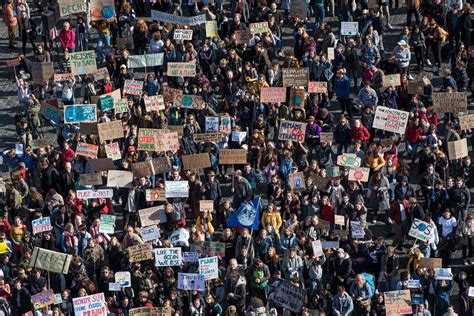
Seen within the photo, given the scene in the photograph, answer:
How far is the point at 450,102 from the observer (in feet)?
A: 136

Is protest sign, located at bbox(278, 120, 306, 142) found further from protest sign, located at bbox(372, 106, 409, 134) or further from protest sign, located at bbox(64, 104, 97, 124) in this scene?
protest sign, located at bbox(64, 104, 97, 124)

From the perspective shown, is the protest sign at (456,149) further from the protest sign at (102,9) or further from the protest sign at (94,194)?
the protest sign at (102,9)

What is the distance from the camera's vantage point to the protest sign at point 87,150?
Result: 134ft

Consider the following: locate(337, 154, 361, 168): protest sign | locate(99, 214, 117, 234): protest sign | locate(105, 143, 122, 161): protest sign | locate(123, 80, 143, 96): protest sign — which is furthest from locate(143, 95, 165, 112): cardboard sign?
locate(337, 154, 361, 168): protest sign

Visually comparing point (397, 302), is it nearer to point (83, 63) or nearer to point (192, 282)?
point (192, 282)

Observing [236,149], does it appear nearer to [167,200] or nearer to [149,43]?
[167,200]

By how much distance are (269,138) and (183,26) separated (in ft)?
17.5

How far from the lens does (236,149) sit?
4031 cm

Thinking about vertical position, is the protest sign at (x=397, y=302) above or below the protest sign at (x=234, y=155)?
below

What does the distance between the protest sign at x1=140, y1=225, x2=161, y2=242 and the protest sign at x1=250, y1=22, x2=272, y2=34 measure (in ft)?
30.2

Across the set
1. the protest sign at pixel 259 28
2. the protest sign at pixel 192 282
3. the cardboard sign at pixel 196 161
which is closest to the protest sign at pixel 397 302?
the protest sign at pixel 192 282

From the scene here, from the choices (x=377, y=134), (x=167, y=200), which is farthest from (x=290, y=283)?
(x=377, y=134)

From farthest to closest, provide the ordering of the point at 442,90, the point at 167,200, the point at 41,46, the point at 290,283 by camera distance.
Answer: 1. the point at 41,46
2. the point at 442,90
3. the point at 167,200
4. the point at 290,283

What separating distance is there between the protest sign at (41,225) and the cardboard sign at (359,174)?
7615 mm
